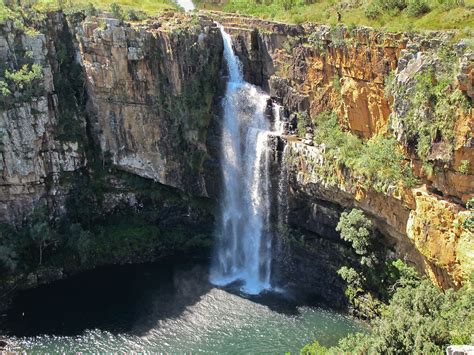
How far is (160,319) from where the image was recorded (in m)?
30.8

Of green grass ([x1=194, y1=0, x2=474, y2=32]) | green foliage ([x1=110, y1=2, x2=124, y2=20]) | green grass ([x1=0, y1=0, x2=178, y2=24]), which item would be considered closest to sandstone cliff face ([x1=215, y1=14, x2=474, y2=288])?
green grass ([x1=194, y1=0, x2=474, y2=32])

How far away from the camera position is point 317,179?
30922 mm

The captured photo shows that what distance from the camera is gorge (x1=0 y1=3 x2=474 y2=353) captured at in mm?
27438

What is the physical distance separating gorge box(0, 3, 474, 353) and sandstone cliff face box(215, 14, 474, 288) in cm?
11

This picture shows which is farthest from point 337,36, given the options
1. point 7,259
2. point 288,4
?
point 7,259

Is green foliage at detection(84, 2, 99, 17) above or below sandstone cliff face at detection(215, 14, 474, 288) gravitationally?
above

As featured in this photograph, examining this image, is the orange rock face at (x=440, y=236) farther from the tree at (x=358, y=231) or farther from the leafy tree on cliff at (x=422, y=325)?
the tree at (x=358, y=231)

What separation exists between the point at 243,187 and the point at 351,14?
43.2 ft

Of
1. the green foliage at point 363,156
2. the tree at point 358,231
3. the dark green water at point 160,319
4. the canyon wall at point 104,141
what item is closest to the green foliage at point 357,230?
the tree at point 358,231

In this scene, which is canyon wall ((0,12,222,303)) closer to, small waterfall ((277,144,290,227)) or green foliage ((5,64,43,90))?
green foliage ((5,64,43,90))

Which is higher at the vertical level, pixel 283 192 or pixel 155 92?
pixel 155 92

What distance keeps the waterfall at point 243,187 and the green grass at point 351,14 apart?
5.38 m

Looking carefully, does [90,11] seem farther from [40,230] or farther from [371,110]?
[371,110]

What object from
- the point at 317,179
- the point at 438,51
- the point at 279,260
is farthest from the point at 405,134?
the point at 279,260
